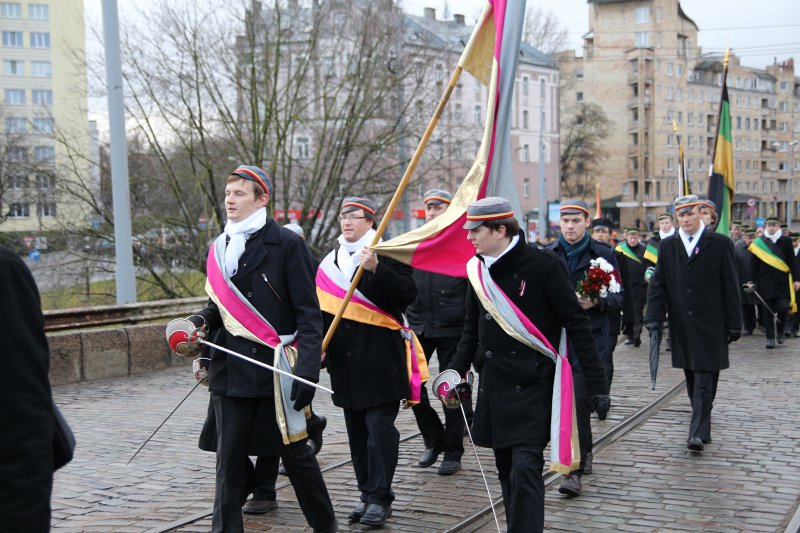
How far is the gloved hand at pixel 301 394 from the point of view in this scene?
514cm

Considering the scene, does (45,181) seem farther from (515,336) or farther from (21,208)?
(515,336)

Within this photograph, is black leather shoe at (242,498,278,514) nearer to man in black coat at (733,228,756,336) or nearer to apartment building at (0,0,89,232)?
apartment building at (0,0,89,232)

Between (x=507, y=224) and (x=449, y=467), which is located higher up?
(x=507, y=224)

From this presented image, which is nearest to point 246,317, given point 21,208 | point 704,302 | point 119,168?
point 704,302

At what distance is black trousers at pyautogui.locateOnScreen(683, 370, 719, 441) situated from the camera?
7.92 m

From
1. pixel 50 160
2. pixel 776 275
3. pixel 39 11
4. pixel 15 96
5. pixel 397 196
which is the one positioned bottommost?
pixel 776 275

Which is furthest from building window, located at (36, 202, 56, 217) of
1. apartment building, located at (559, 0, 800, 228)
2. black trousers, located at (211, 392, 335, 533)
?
apartment building, located at (559, 0, 800, 228)

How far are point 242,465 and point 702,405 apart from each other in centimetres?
430

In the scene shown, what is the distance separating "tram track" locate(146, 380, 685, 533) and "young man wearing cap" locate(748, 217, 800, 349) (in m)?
5.82

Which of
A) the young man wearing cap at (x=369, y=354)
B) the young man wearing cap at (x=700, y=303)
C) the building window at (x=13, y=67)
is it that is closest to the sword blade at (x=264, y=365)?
the young man wearing cap at (x=369, y=354)

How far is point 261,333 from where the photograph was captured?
17.4 feet

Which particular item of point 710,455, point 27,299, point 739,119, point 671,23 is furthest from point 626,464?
point 739,119

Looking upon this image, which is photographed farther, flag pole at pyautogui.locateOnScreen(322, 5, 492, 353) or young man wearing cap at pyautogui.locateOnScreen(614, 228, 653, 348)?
young man wearing cap at pyautogui.locateOnScreen(614, 228, 653, 348)

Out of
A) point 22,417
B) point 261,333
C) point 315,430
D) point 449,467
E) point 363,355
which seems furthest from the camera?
point 449,467
